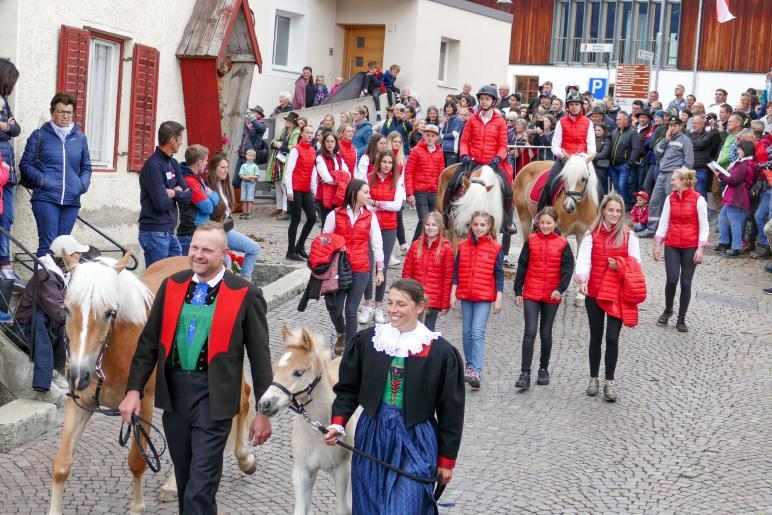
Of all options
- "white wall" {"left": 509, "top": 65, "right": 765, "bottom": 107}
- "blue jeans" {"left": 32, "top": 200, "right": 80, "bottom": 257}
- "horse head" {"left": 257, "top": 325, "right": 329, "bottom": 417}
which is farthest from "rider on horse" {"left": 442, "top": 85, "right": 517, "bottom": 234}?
"white wall" {"left": 509, "top": 65, "right": 765, "bottom": 107}

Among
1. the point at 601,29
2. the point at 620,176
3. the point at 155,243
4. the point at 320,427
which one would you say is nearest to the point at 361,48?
the point at 620,176

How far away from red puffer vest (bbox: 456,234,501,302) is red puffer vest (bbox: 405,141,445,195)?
18.0 feet

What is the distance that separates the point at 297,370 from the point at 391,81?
70.4 feet

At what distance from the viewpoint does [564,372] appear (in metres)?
11.0

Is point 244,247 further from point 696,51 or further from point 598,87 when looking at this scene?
point 696,51

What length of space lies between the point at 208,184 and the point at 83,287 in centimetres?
504

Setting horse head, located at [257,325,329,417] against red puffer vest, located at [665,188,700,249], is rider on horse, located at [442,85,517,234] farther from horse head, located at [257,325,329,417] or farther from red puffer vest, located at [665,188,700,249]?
horse head, located at [257,325,329,417]

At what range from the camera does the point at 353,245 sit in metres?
10.7

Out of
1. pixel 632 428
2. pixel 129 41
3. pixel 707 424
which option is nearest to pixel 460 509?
pixel 632 428

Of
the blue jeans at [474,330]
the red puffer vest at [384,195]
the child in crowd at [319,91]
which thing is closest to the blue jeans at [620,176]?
the child in crowd at [319,91]

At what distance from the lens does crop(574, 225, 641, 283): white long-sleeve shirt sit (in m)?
9.97

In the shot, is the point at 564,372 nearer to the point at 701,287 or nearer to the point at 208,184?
the point at 208,184

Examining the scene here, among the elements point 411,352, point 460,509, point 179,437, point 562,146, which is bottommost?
point 460,509

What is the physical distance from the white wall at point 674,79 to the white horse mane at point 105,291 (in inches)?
1498
